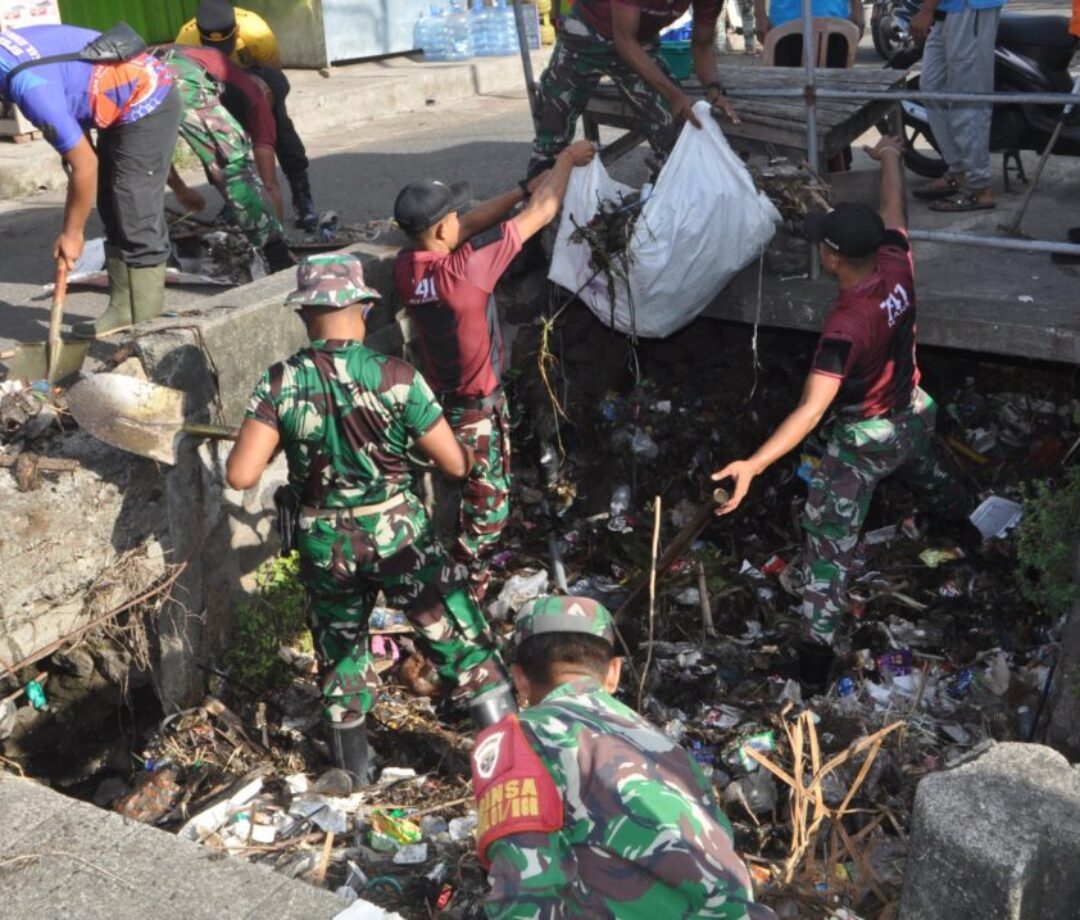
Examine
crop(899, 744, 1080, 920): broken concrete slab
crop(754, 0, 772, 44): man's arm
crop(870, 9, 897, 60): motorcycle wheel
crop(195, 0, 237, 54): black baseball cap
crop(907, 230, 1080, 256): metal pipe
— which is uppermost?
crop(195, 0, 237, 54): black baseball cap

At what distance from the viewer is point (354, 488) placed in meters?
4.12

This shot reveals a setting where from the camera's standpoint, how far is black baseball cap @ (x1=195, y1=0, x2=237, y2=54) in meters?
6.90

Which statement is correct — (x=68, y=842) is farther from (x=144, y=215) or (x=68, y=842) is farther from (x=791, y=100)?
(x=791, y=100)

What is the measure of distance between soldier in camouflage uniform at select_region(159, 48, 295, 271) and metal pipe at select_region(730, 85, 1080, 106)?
2.34m

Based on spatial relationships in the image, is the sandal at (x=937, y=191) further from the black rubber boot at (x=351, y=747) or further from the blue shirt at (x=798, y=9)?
the black rubber boot at (x=351, y=747)

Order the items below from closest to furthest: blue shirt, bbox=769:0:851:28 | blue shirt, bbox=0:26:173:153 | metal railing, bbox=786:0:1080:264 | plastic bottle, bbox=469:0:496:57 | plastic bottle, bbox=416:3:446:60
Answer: metal railing, bbox=786:0:1080:264
blue shirt, bbox=0:26:173:153
blue shirt, bbox=769:0:851:28
plastic bottle, bbox=416:3:446:60
plastic bottle, bbox=469:0:496:57

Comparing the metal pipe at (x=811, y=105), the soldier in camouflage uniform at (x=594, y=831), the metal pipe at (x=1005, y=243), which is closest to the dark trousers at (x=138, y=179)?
the metal pipe at (x=811, y=105)

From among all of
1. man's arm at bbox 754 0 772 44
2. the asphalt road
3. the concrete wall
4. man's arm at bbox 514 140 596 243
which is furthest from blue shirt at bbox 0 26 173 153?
man's arm at bbox 754 0 772 44

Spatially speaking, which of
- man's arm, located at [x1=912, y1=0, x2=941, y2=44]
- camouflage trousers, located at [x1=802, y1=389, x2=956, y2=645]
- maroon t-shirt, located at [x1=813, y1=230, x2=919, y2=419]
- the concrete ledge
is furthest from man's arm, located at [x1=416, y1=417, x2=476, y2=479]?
man's arm, located at [x1=912, y1=0, x2=941, y2=44]

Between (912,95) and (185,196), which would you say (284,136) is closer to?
(185,196)

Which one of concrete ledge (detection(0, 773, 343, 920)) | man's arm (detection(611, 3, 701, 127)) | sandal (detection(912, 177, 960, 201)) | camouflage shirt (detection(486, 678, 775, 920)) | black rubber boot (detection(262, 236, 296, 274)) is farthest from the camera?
sandal (detection(912, 177, 960, 201))

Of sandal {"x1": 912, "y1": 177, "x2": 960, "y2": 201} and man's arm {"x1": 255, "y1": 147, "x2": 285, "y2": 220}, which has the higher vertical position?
man's arm {"x1": 255, "y1": 147, "x2": 285, "y2": 220}

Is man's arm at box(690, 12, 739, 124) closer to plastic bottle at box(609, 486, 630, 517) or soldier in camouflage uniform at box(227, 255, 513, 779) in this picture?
→ plastic bottle at box(609, 486, 630, 517)

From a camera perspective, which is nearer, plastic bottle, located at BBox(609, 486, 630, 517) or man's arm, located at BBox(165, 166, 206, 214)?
plastic bottle, located at BBox(609, 486, 630, 517)
